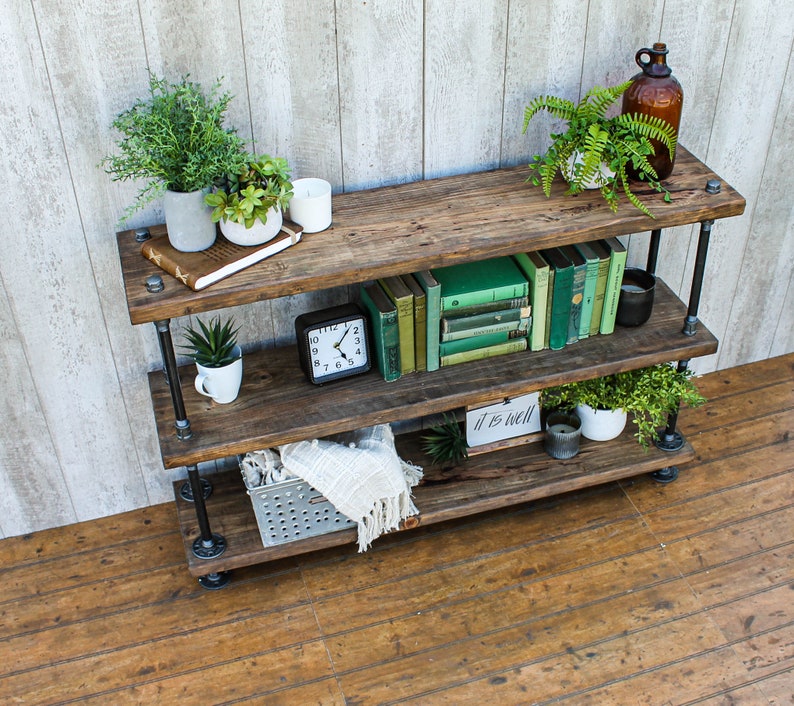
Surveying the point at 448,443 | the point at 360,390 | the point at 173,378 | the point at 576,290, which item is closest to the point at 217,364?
the point at 173,378

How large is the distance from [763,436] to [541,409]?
28.3 inches

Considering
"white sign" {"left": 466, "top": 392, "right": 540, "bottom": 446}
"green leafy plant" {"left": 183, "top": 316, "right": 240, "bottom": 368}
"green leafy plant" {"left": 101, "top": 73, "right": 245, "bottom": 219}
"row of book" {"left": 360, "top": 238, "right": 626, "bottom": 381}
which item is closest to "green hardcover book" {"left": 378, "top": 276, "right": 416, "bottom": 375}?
"row of book" {"left": 360, "top": 238, "right": 626, "bottom": 381}

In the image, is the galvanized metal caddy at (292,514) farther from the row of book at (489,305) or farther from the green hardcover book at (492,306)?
the green hardcover book at (492,306)

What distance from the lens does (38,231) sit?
2068mm

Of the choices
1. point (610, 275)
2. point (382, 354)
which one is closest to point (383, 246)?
point (382, 354)

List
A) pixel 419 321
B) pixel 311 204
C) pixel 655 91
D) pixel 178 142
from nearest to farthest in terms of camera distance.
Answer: pixel 178 142
pixel 311 204
pixel 655 91
pixel 419 321

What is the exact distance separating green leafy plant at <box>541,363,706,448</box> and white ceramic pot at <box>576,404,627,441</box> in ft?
0.07

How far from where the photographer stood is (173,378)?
201 cm

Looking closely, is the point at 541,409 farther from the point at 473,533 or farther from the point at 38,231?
the point at 38,231

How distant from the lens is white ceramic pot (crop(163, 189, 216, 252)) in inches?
74.3

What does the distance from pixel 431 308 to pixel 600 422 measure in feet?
2.14

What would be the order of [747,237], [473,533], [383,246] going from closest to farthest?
[383,246] < [473,533] < [747,237]

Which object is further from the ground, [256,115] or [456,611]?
[256,115]

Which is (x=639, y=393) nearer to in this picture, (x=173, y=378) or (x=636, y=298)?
(x=636, y=298)
